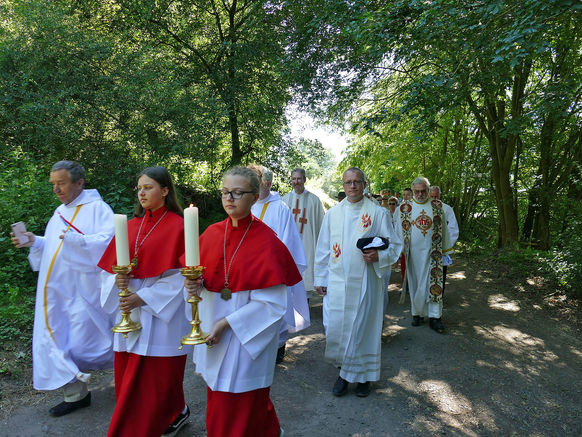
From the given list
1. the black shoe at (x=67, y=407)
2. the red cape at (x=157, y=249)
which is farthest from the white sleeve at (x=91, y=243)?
the black shoe at (x=67, y=407)

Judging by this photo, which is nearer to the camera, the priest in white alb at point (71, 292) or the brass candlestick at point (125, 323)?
the brass candlestick at point (125, 323)

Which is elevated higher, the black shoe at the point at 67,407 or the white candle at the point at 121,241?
the white candle at the point at 121,241

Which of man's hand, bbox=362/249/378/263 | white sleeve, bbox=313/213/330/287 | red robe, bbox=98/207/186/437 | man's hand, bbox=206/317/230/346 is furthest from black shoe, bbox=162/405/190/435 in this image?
man's hand, bbox=362/249/378/263

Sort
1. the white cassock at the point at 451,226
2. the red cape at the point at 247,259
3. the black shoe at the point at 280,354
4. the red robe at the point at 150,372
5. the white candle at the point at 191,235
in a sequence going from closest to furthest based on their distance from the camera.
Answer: the white candle at the point at 191,235 → the red cape at the point at 247,259 → the red robe at the point at 150,372 → the black shoe at the point at 280,354 → the white cassock at the point at 451,226

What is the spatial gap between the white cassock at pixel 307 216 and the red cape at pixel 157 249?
4427 millimetres

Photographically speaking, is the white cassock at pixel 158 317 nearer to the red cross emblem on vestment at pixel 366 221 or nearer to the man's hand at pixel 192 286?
the man's hand at pixel 192 286

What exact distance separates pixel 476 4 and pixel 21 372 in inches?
282

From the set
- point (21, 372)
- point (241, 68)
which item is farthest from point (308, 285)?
point (241, 68)

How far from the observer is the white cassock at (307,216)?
764cm

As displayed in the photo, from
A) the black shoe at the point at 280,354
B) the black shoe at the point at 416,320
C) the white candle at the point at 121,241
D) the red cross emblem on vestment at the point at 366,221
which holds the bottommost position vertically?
the black shoe at the point at 280,354

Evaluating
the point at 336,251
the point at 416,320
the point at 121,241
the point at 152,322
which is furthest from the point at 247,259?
the point at 416,320

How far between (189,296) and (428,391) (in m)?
3.27

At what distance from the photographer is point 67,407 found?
12.9 ft

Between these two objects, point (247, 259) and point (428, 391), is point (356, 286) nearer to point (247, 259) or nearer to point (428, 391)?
point (428, 391)
